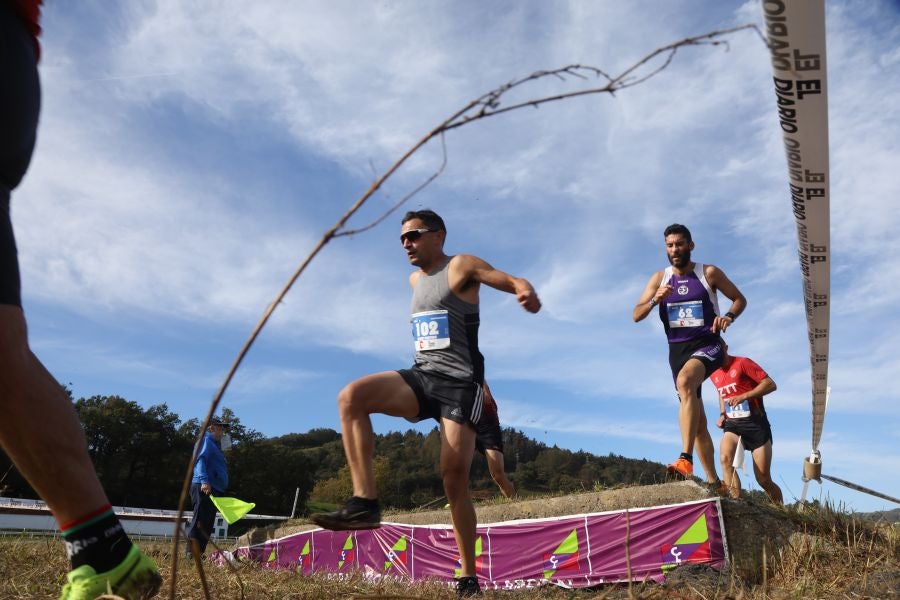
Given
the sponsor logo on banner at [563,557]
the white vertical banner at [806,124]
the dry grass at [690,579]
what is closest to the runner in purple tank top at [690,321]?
the white vertical banner at [806,124]

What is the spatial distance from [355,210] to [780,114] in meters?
4.17

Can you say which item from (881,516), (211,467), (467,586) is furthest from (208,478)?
(881,516)

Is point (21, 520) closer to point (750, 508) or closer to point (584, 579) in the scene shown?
point (584, 579)

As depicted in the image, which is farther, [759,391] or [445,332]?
[759,391]

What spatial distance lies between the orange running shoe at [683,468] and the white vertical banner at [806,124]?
7.09 feet

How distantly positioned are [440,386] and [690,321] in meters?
3.22

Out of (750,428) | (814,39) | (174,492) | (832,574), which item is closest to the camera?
(814,39)

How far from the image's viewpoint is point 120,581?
179cm

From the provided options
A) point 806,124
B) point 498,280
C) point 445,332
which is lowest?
point 445,332

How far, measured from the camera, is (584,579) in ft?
19.4

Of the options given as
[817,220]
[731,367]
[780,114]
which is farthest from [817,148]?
[731,367]

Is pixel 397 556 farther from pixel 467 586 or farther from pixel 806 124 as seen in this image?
pixel 806 124

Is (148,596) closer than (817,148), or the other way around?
(148,596)

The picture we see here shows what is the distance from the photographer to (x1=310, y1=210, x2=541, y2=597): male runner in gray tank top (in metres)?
3.61
